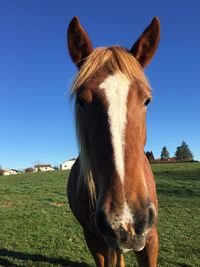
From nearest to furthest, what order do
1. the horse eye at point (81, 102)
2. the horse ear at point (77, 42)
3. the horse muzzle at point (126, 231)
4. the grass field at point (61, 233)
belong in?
the horse muzzle at point (126, 231) → the horse eye at point (81, 102) → the horse ear at point (77, 42) → the grass field at point (61, 233)

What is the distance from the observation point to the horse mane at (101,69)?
2891 millimetres

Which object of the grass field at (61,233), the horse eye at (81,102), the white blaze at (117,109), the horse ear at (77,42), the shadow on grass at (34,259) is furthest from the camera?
the grass field at (61,233)

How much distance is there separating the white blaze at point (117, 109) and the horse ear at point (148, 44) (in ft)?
1.99

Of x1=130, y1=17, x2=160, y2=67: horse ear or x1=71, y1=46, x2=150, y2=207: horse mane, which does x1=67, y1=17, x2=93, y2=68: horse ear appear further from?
x1=130, y1=17, x2=160, y2=67: horse ear

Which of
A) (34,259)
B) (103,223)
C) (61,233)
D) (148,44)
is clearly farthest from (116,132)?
(61,233)

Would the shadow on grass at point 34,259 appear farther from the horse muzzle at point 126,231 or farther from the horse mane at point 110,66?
the horse muzzle at point 126,231

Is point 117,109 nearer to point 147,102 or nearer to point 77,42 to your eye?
point 147,102

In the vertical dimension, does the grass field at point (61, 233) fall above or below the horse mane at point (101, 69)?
below

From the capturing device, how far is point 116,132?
2.49 m

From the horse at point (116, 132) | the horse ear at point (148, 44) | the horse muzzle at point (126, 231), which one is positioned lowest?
the horse muzzle at point (126, 231)

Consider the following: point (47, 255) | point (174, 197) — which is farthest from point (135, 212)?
point (174, 197)

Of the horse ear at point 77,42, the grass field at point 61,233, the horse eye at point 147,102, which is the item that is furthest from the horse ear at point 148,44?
the grass field at point 61,233

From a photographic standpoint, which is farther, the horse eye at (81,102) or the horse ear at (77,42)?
the horse ear at (77,42)

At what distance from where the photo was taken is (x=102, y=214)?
2248 millimetres
